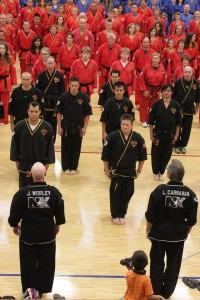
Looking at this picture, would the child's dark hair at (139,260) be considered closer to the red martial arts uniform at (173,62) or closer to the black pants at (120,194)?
the black pants at (120,194)

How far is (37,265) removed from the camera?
689 cm

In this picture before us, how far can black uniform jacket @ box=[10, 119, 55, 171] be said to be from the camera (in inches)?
336

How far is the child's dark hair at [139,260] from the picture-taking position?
5.79m

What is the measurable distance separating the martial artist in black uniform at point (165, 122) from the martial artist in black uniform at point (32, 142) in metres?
2.27

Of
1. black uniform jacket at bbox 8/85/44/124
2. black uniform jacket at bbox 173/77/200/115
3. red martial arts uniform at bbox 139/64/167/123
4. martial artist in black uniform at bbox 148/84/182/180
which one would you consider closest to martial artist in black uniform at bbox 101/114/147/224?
martial artist in black uniform at bbox 148/84/182/180

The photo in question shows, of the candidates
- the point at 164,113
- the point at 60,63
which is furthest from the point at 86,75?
the point at 164,113

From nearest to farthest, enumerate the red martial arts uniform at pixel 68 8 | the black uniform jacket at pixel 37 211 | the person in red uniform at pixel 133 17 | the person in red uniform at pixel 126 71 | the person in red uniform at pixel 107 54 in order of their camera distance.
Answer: the black uniform jacket at pixel 37 211 → the person in red uniform at pixel 126 71 → the person in red uniform at pixel 107 54 → the person in red uniform at pixel 133 17 → the red martial arts uniform at pixel 68 8

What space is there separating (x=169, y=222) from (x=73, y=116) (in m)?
4.10

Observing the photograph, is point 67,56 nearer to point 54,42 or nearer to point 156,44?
point 54,42

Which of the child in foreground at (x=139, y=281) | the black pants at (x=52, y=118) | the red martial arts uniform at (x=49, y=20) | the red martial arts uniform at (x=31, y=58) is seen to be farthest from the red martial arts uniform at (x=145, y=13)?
the child in foreground at (x=139, y=281)

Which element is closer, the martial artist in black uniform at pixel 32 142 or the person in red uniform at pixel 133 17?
the martial artist in black uniform at pixel 32 142

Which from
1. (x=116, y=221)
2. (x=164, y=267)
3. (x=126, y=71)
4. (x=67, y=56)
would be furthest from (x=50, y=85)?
(x=164, y=267)

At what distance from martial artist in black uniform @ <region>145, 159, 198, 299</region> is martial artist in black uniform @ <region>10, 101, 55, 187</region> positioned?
7.58 feet

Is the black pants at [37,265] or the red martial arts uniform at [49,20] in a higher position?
the red martial arts uniform at [49,20]
